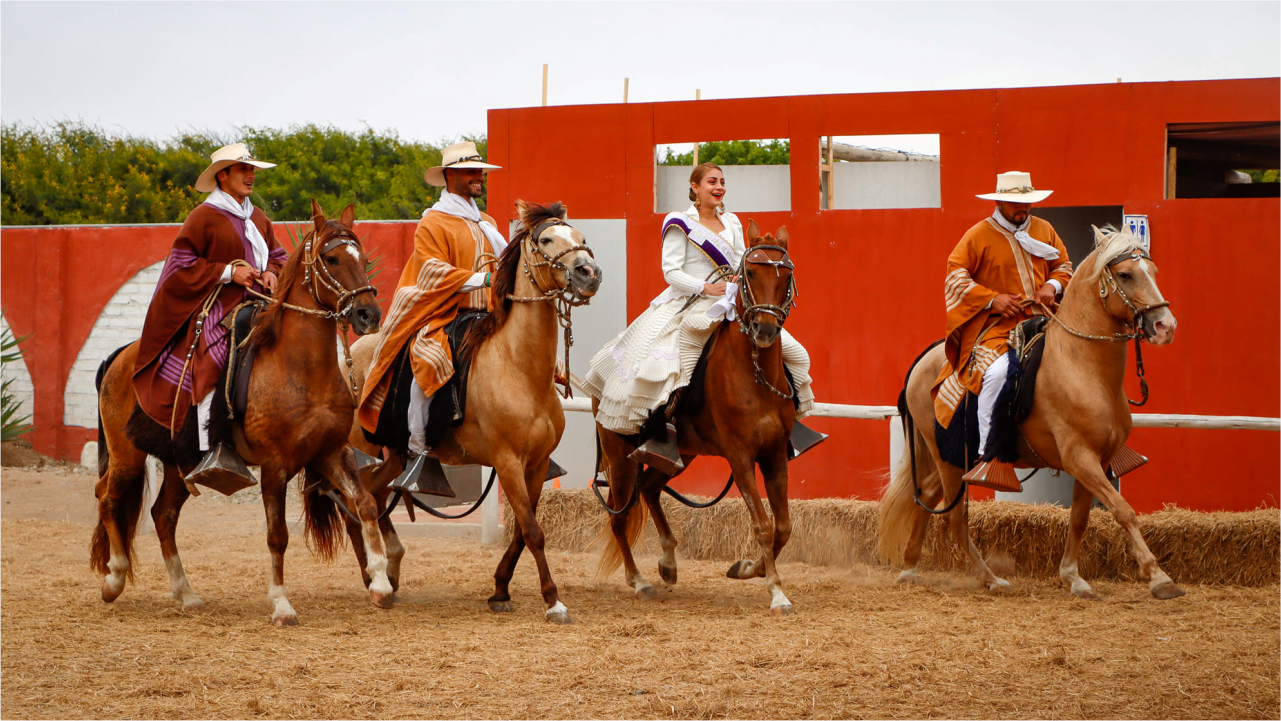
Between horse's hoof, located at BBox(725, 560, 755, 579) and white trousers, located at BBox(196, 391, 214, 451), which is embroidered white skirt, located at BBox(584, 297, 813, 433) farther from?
white trousers, located at BBox(196, 391, 214, 451)

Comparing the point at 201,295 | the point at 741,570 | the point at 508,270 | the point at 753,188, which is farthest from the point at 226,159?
the point at 753,188

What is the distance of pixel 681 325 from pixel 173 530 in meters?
3.27

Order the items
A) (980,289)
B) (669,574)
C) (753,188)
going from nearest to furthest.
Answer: (980,289)
(669,574)
(753,188)

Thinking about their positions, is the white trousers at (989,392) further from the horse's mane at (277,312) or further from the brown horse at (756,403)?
the horse's mane at (277,312)

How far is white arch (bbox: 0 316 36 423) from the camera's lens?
15.1 metres

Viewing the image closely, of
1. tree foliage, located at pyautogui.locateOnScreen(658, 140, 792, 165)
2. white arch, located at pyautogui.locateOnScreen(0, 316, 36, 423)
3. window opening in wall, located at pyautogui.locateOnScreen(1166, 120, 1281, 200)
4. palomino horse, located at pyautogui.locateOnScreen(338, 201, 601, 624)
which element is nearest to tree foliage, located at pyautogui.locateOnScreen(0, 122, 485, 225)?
tree foliage, located at pyautogui.locateOnScreen(658, 140, 792, 165)

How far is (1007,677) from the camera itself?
477 cm

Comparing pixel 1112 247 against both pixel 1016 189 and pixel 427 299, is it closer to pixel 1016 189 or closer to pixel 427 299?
pixel 1016 189

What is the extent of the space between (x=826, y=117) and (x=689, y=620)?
237 inches

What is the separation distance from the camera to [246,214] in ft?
22.9

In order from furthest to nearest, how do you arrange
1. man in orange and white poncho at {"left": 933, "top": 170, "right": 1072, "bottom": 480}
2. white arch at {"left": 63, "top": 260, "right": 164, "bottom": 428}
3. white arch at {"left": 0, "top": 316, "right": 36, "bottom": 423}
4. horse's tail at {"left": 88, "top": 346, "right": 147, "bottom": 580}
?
white arch at {"left": 0, "top": 316, "right": 36, "bottom": 423} < white arch at {"left": 63, "top": 260, "right": 164, "bottom": 428} < man in orange and white poncho at {"left": 933, "top": 170, "right": 1072, "bottom": 480} < horse's tail at {"left": 88, "top": 346, "right": 147, "bottom": 580}

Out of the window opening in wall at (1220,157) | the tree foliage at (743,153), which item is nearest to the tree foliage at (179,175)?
the tree foliage at (743,153)

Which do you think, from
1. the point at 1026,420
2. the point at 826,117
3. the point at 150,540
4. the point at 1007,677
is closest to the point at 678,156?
the point at 826,117

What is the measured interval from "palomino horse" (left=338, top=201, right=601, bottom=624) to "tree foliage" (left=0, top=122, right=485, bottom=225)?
1641 centimetres
